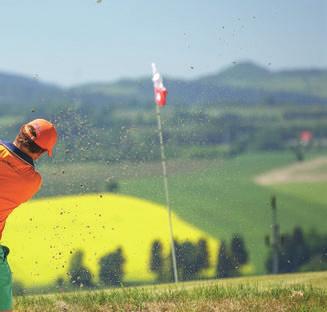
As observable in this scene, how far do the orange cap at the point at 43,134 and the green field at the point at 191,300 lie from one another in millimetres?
3259

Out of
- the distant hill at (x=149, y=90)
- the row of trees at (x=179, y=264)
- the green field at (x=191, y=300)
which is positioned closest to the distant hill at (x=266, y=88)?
the distant hill at (x=149, y=90)

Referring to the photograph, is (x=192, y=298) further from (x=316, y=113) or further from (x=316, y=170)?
(x=316, y=113)

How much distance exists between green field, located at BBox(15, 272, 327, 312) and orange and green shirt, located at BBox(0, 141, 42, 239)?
317 cm

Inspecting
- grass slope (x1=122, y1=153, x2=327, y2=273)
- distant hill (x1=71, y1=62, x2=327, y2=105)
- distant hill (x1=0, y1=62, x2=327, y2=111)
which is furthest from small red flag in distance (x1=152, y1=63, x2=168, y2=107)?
distant hill (x1=71, y1=62, x2=327, y2=105)

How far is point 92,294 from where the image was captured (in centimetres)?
980

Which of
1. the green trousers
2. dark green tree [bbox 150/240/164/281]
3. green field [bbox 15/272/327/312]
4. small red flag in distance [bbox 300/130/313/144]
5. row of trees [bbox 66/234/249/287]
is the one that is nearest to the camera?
the green trousers

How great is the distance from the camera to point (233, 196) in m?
56.8

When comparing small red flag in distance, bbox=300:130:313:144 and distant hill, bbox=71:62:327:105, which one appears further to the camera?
distant hill, bbox=71:62:327:105

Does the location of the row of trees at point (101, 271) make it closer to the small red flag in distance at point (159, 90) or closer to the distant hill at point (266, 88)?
the small red flag in distance at point (159, 90)

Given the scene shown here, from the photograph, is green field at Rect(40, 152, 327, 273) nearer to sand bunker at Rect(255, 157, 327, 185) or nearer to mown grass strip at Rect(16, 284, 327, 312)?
sand bunker at Rect(255, 157, 327, 185)

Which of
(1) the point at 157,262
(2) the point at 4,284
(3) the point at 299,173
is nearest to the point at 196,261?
(1) the point at 157,262

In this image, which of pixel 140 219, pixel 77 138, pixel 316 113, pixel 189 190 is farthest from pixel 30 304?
pixel 316 113

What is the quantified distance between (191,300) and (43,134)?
3.71 m

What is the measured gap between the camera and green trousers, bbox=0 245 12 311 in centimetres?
643
